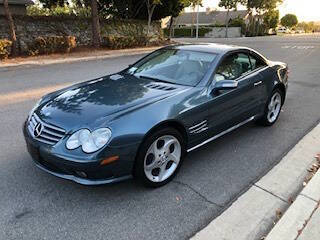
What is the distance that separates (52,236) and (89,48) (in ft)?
59.0

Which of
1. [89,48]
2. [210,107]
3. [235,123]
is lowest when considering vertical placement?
[89,48]

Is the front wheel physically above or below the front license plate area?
below

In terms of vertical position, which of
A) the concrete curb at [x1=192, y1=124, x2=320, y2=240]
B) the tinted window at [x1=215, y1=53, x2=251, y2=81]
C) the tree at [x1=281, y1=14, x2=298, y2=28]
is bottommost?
the tree at [x1=281, y1=14, x2=298, y2=28]

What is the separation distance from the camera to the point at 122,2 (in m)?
25.2

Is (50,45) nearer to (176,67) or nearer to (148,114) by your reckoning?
(176,67)

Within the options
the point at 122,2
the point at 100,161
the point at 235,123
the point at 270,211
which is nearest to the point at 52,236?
the point at 100,161

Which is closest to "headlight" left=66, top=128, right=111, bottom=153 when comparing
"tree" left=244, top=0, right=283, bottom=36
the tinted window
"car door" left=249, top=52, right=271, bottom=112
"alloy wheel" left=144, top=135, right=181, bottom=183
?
"alloy wheel" left=144, top=135, right=181, bottom=183

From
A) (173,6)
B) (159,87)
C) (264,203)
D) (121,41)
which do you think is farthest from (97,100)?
(173,6)

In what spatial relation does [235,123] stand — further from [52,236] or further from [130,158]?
[52,236]

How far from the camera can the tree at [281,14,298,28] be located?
3964 inches

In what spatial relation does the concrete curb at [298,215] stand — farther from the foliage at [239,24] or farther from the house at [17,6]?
the foliage at [239,24]

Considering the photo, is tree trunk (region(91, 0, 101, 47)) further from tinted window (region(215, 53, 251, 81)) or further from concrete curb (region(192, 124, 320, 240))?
concrete curb (region(192, 124, 320, 240))

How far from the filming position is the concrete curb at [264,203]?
3.10m

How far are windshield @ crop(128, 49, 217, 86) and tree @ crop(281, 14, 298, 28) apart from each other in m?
106
